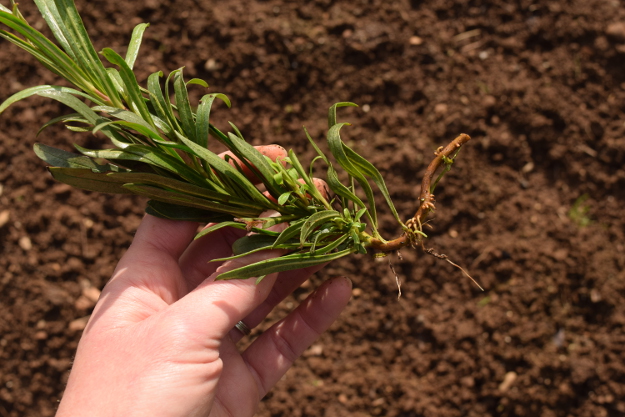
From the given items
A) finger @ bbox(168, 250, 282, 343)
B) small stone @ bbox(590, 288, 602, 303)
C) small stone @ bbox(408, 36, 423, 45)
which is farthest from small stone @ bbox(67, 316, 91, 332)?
small stone @ bbox(590, 288, 602, 303)

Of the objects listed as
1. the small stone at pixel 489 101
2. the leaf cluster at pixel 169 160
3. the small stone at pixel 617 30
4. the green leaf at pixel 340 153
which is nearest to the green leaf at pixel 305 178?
the leaf cluster at pixel 169 160

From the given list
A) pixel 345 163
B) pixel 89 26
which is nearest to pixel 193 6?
pixel 89 26

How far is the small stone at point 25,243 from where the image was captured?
2523mm

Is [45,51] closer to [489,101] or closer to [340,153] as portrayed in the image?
[340,153]

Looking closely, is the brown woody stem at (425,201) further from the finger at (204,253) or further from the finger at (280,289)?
the finger at (204,253)

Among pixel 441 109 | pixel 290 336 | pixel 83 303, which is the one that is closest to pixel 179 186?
pixel 290 336

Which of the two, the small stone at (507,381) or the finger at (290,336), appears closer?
the finger at (290,336)

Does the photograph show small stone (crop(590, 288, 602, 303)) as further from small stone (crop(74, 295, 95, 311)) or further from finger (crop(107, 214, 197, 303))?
small stone (crop(74, 295, 95, 311))

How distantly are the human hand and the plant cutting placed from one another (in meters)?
0.14

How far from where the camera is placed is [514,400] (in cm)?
234

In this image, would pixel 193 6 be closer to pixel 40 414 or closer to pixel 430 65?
pixel 430 65

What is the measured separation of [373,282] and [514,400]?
940mm

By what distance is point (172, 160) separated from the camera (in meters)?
1.28

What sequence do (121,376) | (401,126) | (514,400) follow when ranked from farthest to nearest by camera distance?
(401,126) → (514,400) → (121,376)
